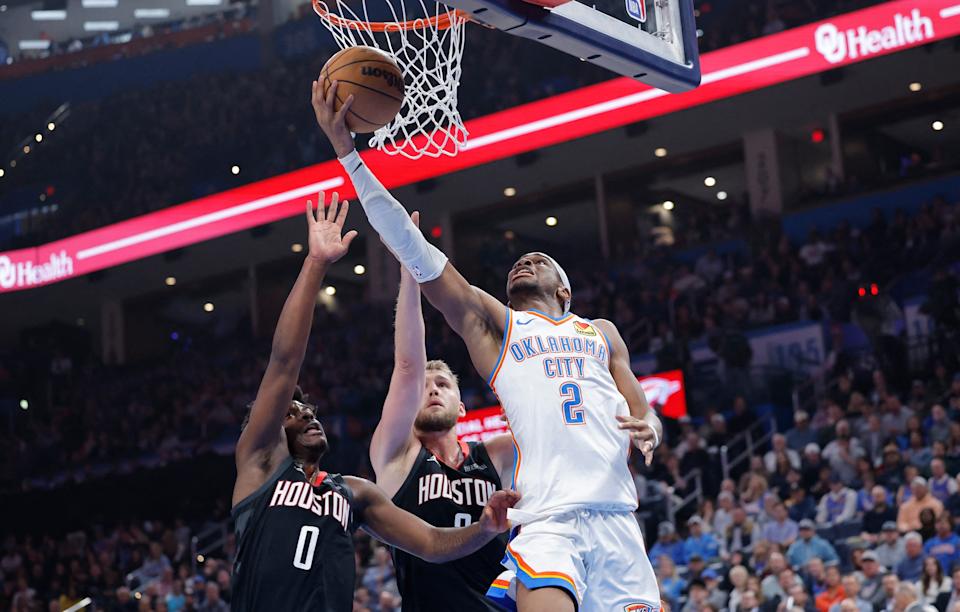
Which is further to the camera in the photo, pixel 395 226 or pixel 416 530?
pixel 416 530

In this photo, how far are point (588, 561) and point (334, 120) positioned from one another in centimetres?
175

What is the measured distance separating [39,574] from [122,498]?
1.74m

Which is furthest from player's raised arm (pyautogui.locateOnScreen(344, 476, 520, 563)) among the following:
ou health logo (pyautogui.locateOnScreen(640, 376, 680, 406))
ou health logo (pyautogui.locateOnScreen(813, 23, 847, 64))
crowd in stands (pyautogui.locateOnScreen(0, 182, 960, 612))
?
ou health logo (pyautogui.locateOnScreen(813, 23, 847, 64))

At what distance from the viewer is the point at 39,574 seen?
18359mm

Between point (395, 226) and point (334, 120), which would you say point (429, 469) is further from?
point (334, 120)

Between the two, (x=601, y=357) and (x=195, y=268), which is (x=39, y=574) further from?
(x=601, y=357)

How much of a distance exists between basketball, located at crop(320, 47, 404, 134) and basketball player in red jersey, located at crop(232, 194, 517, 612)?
355 millimetres

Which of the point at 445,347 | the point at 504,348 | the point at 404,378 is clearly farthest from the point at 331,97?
the point at 445,347

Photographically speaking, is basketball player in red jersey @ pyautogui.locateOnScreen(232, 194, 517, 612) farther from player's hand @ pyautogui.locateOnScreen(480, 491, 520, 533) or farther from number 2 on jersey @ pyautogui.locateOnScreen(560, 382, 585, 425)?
number 2 on jersey @ pyautogui.locateOnScreen(560, 382, 585, 425)

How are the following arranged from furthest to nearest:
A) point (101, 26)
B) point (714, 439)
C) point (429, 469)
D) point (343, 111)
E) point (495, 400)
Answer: point (101, 26) < point (495, 400) < point (714, 439) < point (429, 469) < point (343, 111)

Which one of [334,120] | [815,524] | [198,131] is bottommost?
[815,524]

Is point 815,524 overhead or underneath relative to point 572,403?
underneath

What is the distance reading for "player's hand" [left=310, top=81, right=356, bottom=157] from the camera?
13.9ft

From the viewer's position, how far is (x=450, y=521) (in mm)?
4863
